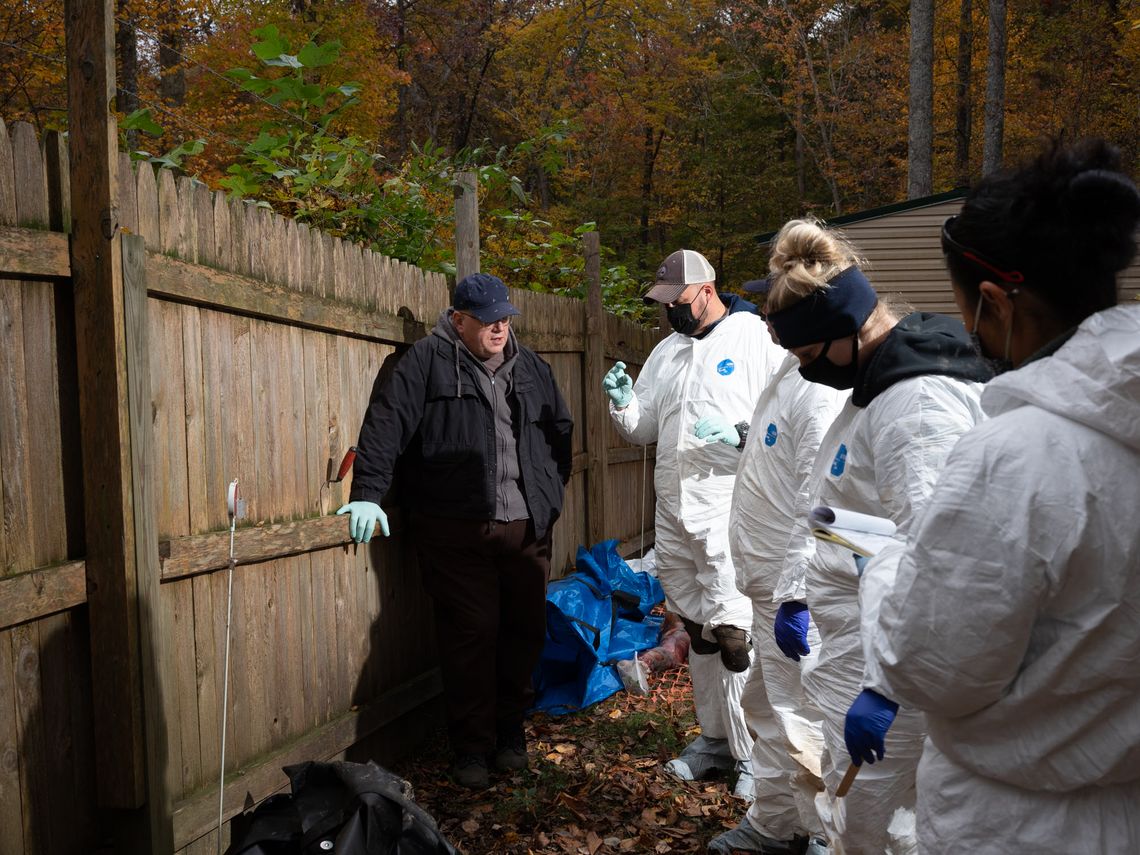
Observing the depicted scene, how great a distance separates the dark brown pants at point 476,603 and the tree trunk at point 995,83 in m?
16.2

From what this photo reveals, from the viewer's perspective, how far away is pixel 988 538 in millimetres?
1480

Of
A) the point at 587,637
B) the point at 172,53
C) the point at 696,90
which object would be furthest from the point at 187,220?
the point at 696,90

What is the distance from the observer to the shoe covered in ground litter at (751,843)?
3768 mm

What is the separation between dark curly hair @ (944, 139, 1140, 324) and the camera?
159cm

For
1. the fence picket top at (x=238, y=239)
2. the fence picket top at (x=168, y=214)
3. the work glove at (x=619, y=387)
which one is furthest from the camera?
the work glove at (x=619, y=387)

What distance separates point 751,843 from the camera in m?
3.83

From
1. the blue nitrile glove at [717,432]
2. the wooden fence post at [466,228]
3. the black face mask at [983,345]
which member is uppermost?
the wooden fence post at [466,228]

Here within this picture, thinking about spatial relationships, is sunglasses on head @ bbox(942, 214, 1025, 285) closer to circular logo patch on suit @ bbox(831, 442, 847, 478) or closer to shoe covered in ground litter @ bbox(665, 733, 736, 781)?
circular logo patch on suit @ bbox(831, 442, 847, 478)

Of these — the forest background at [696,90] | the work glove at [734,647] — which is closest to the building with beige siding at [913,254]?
the forest background at [696,90]

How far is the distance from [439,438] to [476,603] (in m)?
0.76

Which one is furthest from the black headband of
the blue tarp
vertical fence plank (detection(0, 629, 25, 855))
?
the blue tarp

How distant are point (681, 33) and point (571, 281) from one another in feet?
62.1

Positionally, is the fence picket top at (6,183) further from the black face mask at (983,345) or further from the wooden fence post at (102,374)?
Answer: the black face mask at (983,345)

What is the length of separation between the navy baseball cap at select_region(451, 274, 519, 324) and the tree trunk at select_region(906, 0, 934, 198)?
43.1 feet
